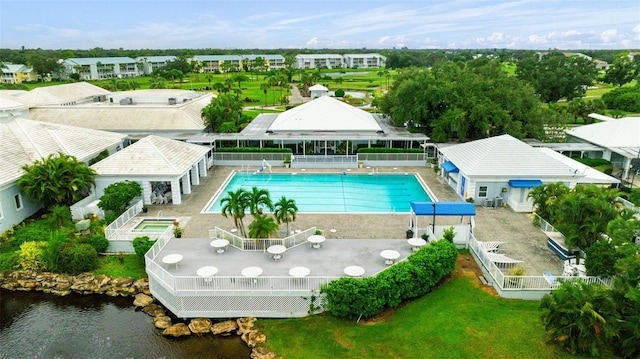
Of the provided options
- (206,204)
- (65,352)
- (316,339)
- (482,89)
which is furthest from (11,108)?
(482,89)

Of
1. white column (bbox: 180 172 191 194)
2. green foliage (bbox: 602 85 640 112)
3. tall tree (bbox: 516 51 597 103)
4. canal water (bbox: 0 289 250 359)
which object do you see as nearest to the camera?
canal water (bbox: 0 289 250 359)

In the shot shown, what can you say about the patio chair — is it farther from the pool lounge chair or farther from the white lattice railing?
the white lattice railing

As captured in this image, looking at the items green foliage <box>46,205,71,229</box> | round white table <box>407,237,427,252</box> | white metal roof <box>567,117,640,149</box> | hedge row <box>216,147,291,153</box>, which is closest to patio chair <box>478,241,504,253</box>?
round white table <box>407,237,427,252</box>

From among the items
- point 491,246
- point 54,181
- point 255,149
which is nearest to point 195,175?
point 255,149

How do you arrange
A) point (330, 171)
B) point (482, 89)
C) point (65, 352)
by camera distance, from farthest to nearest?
point (482, 89)
point (330, 171)
point (65, 352)

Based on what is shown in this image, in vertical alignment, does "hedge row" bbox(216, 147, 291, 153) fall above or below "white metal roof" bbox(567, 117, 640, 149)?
below

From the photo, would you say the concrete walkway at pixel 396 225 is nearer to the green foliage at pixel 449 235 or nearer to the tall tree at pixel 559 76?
the green foliage at pixel 449 235

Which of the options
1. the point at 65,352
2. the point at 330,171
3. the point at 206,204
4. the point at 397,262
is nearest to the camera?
the point at 65,352

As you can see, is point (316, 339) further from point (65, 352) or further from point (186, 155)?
point (186, 155)
